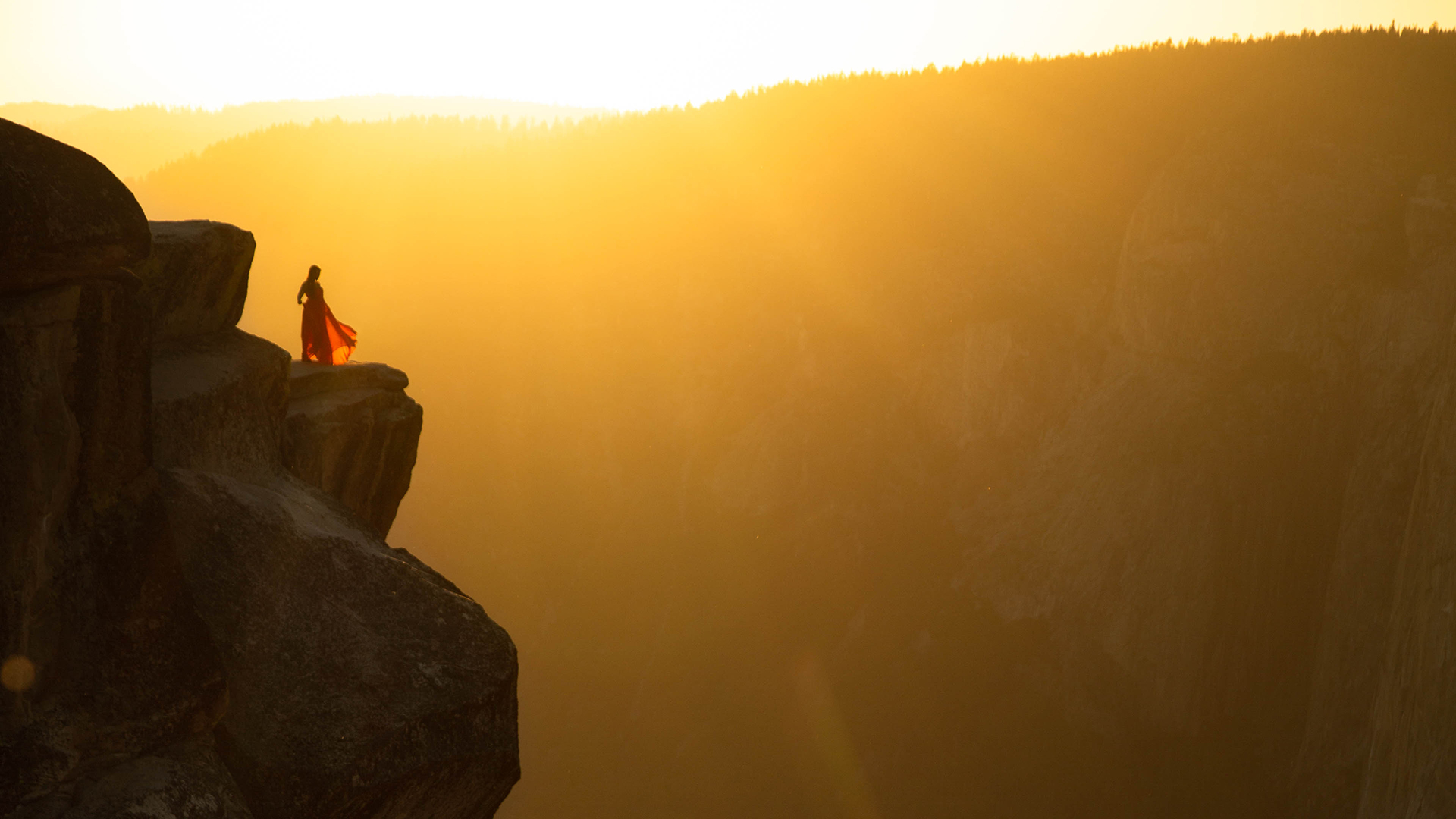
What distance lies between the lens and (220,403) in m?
8.42

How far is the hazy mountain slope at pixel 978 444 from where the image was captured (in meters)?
22.7

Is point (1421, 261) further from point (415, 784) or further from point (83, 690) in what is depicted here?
point (83, 690)

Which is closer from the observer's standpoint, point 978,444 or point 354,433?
point 354,433

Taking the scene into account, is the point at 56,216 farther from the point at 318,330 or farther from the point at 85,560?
the point at 318,330

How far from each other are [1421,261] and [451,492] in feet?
113

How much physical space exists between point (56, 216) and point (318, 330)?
675cm

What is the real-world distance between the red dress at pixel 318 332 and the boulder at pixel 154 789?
7127 millimetres

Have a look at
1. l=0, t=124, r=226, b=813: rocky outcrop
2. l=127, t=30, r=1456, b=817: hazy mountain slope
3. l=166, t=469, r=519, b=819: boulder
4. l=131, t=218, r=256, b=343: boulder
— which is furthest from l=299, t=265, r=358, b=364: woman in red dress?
l=127, t=30, r=1456, b=817: hazy mountain slope

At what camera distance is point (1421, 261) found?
22.5m

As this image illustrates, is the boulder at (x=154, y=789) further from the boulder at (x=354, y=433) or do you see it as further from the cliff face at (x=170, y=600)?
the boulder at (x=354, y=433)

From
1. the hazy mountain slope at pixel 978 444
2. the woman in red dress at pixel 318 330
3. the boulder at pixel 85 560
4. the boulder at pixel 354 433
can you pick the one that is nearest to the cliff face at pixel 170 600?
the boulder at pixel 85 560

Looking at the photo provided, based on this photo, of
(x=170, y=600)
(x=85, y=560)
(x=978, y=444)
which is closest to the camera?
(x=85, y=560)

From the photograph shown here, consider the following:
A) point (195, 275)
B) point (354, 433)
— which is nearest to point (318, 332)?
point (354, 433)

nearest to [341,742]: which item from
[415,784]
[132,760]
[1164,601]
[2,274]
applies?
[415,784]
